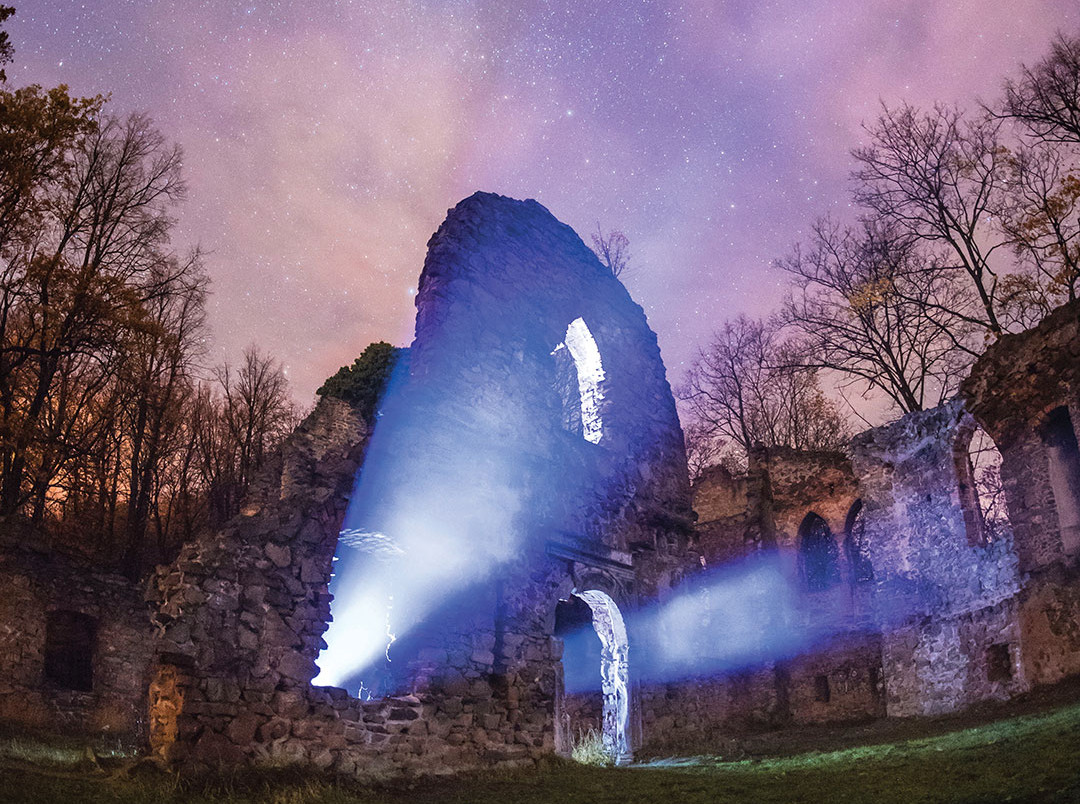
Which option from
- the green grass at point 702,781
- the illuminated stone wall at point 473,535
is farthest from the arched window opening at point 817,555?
the green grass at point 702,781

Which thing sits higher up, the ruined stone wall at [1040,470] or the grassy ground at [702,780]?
the ruined stone wall at [1040,470]

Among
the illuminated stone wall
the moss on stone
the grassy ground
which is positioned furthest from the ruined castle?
the moss on stone

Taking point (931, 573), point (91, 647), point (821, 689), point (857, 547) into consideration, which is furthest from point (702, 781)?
point (857, 547)

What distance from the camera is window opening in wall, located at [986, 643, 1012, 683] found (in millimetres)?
14695

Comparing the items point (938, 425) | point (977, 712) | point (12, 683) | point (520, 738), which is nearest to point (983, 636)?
point (977, 712)

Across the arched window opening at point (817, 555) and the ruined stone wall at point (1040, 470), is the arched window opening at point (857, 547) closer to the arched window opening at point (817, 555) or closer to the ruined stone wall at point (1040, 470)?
the arched window opening at point (817, 555)

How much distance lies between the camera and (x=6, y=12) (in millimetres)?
11320

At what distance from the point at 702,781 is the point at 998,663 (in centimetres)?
966

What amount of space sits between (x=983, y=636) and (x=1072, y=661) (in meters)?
2.69

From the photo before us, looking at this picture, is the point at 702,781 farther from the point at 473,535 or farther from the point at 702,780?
the point at 473,535

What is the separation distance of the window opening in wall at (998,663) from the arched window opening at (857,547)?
535 cm

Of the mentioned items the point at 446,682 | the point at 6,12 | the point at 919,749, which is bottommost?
the point at 919,749

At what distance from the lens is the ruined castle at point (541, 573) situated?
8648 mm

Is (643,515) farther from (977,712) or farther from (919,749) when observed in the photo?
(977,712)
